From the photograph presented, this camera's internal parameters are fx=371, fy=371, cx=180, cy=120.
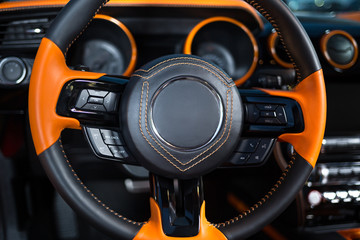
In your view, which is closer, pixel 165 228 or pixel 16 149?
pixel 165 228

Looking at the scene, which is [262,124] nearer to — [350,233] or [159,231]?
[159,231]

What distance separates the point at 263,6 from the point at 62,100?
480mm

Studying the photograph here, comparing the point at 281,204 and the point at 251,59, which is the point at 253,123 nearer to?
the point at 281,204

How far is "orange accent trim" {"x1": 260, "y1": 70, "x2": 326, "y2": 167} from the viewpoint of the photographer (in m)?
0.83

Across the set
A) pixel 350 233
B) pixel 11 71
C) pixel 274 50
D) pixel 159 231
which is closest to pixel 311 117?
pixel 159 231

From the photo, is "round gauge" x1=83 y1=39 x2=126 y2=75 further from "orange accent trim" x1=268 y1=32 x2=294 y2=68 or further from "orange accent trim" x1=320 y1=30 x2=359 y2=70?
"orange accent trim" x1=320 y1=30 x2=359 y2=70

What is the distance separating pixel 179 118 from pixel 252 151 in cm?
21

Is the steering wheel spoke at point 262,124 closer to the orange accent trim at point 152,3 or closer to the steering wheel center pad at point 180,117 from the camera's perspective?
the steering wheel center pad at point 180,117

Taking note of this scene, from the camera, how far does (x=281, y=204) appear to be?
81 cm

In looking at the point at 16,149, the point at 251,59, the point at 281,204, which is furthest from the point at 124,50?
the point at 281,204

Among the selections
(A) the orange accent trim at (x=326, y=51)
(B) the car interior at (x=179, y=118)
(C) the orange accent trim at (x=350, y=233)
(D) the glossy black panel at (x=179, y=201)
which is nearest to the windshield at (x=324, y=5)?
(B) the car interior at (x=179, y=118)

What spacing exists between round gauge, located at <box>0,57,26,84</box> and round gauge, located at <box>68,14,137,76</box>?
0.61 ft

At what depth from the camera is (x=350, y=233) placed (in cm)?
140

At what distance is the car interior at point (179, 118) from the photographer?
758 millimetres
